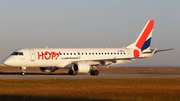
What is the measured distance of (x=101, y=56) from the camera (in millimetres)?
48688

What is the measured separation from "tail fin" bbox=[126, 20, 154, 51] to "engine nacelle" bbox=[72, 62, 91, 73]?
40.0ft

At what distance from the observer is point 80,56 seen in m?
46.8

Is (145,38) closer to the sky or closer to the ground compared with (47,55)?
closer to the sky

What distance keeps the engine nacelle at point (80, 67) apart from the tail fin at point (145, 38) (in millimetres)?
12177

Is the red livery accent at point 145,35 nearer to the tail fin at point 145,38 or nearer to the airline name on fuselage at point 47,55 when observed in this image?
the tail fin at point 145,38

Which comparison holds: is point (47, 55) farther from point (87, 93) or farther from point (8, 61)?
point (87, 93)

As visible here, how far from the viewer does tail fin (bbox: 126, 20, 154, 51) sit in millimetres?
52688

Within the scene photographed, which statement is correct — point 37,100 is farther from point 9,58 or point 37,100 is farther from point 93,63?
point 93,63

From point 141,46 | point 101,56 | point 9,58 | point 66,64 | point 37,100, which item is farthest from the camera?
point 141,46

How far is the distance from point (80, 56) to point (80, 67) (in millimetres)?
→ 3927

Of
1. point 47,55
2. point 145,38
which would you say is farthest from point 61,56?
point 145,38

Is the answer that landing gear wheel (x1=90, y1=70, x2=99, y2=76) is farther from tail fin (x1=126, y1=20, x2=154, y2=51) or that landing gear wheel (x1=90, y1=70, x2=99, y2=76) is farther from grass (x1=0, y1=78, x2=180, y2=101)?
grass (x1=0, y1=78, x2=180, y2=101)

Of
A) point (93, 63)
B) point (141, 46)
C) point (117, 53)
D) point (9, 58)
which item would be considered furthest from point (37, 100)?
point (141, 46)

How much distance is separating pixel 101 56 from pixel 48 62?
381 inches
